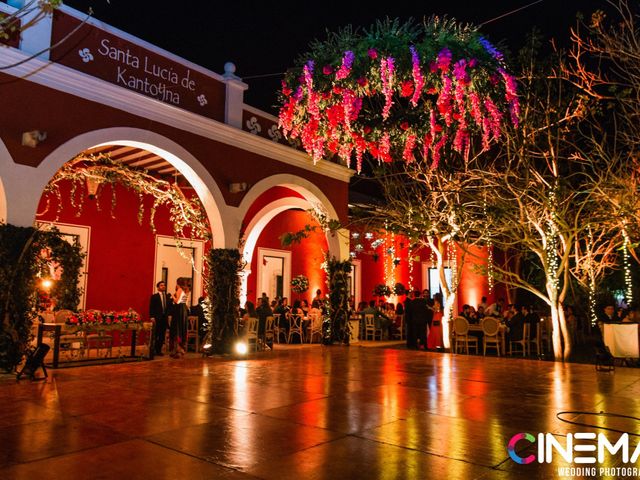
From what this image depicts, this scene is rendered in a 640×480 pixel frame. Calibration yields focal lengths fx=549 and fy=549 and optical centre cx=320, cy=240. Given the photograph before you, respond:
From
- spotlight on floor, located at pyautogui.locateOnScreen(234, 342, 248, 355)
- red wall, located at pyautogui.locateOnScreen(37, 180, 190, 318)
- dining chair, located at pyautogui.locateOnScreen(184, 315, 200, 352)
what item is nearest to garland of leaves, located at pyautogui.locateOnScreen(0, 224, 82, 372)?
red wall, located at pyautogui.locateOnScreen(37, 180, 190, 318)

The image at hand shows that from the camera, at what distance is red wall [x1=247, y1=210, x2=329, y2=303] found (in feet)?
52.4

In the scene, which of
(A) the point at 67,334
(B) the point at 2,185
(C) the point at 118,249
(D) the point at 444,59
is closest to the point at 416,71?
(D) the point at 444,59

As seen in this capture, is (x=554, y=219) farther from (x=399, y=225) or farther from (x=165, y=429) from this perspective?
(x=165, y=429)

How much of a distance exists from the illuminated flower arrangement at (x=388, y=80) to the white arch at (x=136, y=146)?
2693mm

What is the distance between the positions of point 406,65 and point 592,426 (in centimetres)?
436

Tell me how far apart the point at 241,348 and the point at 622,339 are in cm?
713

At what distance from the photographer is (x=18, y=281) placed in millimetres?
7395

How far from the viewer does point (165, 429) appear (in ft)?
15.6

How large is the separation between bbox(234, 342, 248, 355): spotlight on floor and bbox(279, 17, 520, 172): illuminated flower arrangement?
4.47m

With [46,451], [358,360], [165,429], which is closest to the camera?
[46,451]

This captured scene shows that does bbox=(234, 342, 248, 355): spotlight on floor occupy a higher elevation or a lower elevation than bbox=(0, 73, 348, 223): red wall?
lower

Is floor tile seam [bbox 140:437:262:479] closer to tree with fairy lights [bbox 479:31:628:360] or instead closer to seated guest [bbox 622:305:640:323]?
tree with fairy lights [bbox 479:31:628:360]

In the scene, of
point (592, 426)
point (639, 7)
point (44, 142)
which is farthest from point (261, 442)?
point (639, 7)
